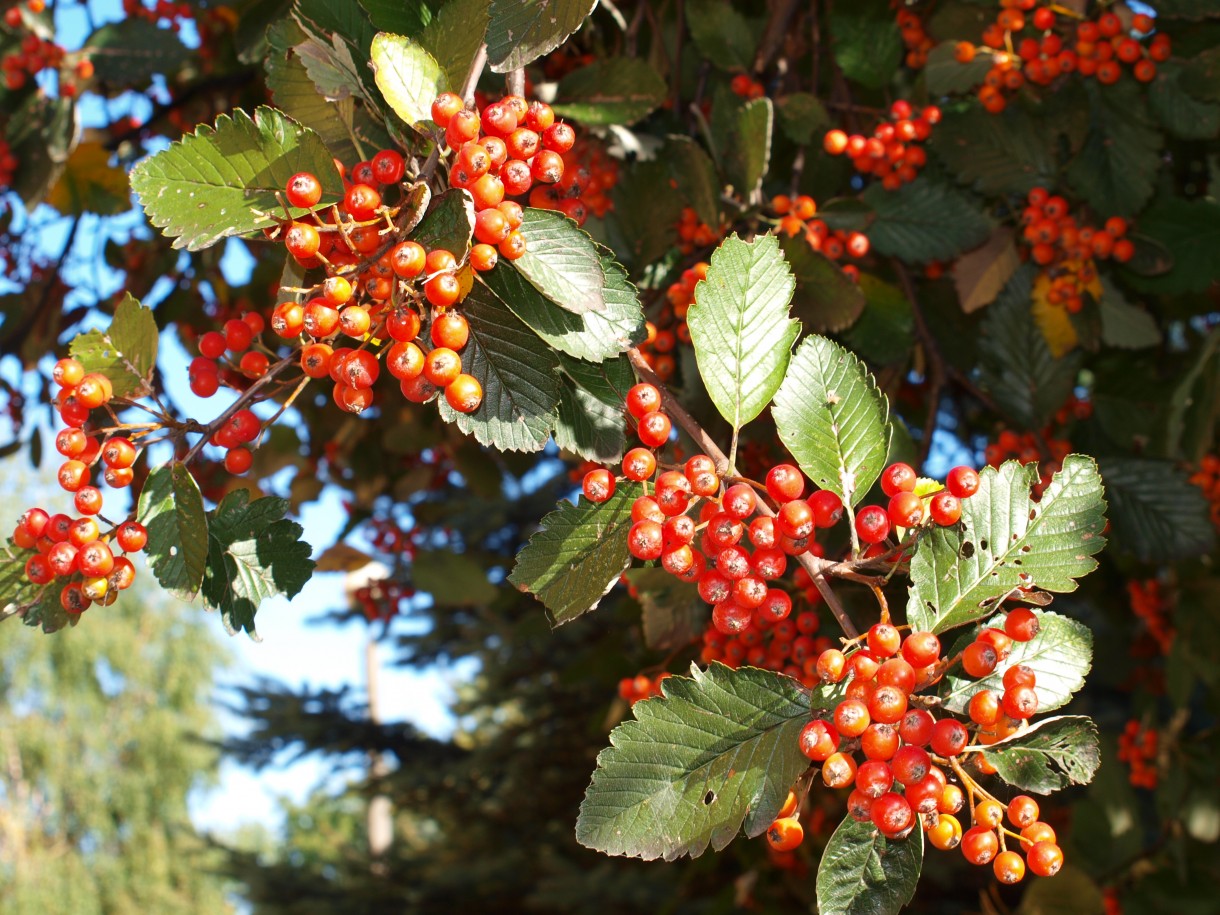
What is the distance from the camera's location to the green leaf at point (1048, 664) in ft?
3.71

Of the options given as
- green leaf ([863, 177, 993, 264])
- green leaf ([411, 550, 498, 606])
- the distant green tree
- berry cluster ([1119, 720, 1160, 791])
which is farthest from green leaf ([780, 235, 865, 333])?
the distant green tree

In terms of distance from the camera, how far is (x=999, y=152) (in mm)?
2309

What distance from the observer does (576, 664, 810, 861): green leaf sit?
1.03 metres

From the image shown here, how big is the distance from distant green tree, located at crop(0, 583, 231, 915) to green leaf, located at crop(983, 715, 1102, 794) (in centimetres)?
2115

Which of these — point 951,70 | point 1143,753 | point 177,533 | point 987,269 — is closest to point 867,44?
point 951,70

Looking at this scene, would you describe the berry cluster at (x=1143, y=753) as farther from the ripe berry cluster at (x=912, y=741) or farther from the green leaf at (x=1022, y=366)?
the ripe berry cluster at (x=912, y=741)

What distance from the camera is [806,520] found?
3.50ft

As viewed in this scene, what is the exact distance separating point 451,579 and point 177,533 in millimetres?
1692

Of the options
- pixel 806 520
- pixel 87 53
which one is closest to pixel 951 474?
pixel 806 520

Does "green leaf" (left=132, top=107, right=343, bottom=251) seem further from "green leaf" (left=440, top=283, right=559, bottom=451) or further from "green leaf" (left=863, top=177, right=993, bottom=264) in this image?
"green leaf" (left=863, top=177, right=993, bottom=264)

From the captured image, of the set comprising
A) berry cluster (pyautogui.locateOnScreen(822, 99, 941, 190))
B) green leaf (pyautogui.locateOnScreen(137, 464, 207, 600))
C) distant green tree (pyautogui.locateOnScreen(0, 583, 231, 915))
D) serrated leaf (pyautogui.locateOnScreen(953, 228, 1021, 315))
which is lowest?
distant green tree (pyautogui.locateOnScreen(0, 583, 231, 915))

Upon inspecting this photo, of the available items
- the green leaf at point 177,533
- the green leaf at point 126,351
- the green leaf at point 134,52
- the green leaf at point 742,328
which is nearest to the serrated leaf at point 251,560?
the green leaf at point 177,533

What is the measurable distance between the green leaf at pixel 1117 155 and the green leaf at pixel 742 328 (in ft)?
4.63

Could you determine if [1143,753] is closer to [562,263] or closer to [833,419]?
[833,419]
